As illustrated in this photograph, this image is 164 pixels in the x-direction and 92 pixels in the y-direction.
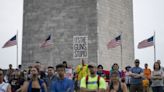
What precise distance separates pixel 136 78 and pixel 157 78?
2.30ft

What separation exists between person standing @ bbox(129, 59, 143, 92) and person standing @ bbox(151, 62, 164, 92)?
436mm

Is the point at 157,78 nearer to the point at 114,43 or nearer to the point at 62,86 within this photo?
the point at 62,86

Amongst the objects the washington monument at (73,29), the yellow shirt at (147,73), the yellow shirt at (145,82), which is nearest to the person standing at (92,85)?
the yellow shirt at (145,82)

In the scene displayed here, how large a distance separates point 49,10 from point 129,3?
5869mm

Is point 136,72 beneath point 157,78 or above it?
above

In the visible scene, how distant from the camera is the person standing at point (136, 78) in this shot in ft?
56.2

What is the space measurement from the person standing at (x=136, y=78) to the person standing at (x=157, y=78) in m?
0.44

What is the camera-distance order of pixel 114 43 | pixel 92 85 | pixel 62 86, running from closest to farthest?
pixel 62 86
pixel 92 85
pixel 114 43

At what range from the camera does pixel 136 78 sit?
57.0 ft

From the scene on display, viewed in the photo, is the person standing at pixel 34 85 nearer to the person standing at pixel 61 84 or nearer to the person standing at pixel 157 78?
the person standing at pixel 61 84

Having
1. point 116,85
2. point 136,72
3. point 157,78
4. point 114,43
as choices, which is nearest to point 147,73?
point 157,78

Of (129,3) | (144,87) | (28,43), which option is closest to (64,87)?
(144,87)

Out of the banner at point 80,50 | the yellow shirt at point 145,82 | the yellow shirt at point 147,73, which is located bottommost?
the yellow shirt at point 145,82

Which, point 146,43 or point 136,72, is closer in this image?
point 136,72
